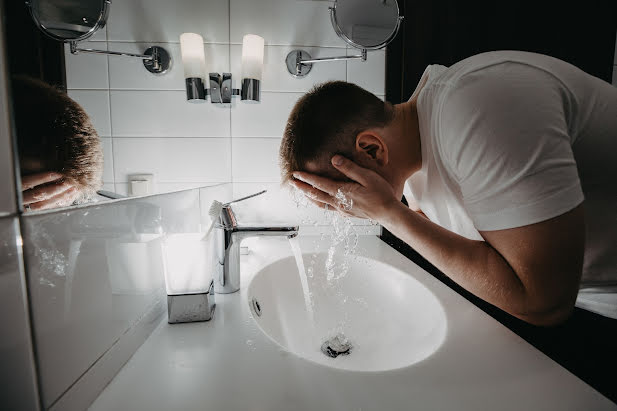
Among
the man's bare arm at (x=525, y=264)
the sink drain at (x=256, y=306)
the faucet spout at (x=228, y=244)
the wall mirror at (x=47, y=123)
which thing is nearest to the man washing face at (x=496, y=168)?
the man's bare arm at (x=525, y=264)

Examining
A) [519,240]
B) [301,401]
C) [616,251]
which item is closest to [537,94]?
[519,240]

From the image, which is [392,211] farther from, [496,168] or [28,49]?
[28,49]

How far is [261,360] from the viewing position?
17.6 inches

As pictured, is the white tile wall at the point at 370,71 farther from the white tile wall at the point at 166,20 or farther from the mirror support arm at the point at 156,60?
the mirror support arm at the point at 156,60

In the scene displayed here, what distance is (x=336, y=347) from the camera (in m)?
0.70

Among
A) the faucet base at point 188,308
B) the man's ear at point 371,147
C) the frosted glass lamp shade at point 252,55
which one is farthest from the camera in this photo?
the frosted glass lamp shade at point 252,55

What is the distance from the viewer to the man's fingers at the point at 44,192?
0.29 meters

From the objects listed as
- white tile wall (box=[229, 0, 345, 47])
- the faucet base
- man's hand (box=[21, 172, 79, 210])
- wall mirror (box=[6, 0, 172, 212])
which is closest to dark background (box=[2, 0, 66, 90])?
wall mirror (box=[6, 0, 172, 212])

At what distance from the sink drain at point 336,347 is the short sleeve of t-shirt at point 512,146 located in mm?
432

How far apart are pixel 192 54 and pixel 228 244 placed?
0.69 meters

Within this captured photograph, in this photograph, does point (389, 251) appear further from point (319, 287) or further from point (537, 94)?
point (537, 94)

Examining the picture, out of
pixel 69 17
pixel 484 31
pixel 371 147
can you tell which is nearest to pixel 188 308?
pixel 371 147

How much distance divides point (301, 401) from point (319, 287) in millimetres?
529

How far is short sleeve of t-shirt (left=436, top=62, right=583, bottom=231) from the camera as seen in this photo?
407mm
